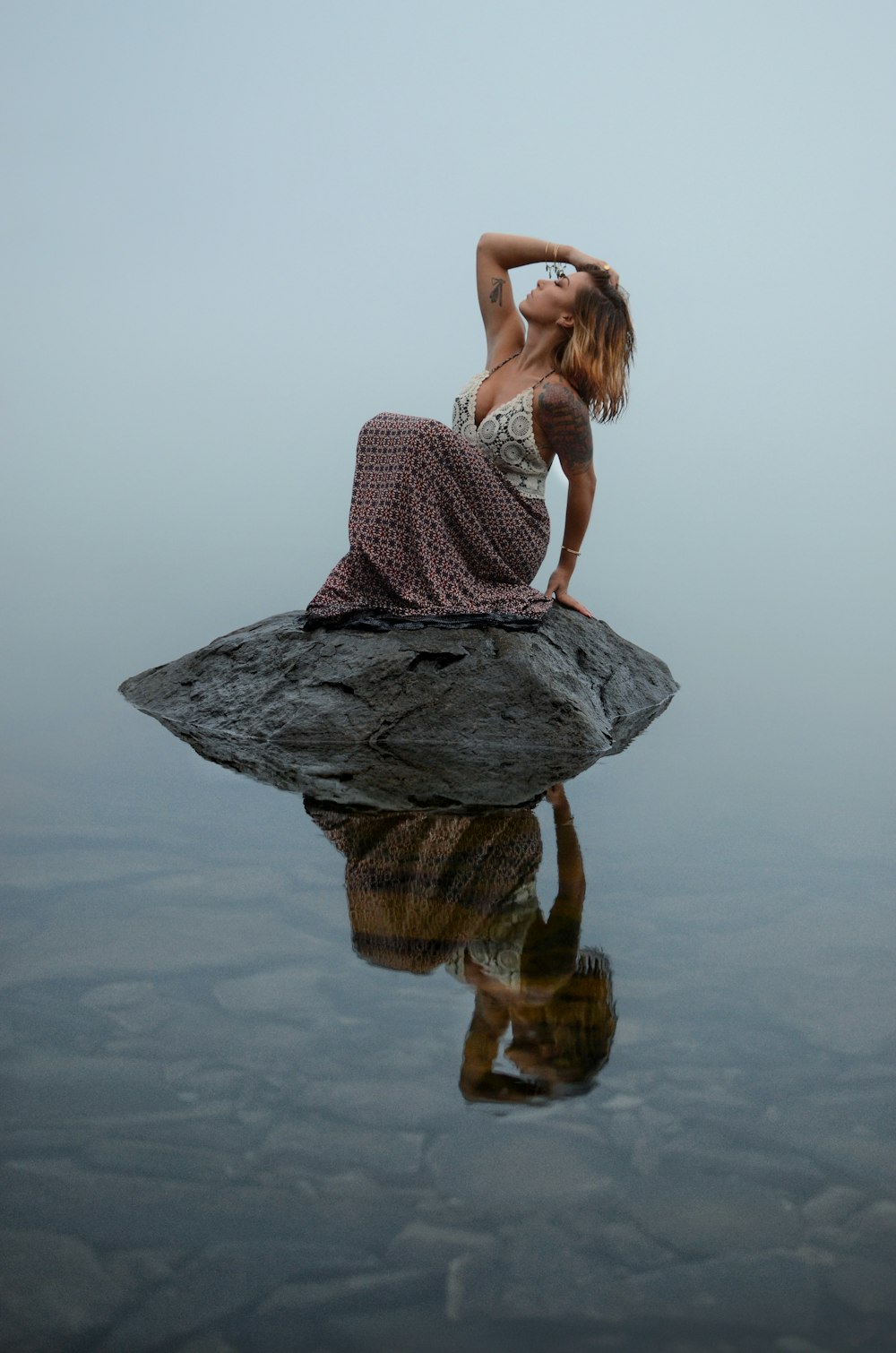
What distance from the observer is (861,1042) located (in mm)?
1908

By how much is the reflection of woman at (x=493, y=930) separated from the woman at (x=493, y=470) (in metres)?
1.19

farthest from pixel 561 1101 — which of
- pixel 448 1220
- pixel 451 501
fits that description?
pixel 451 501

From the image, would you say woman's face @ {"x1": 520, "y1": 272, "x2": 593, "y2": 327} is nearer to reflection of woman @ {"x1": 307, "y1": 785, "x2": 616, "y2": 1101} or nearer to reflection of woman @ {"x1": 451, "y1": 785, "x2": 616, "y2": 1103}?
reflection of woman @ {"x1": 307, "y1": 785, "x2": 616, "y2": 1101}

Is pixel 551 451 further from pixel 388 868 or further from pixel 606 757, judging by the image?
pixel 388 868

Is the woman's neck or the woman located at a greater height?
the woman's neck

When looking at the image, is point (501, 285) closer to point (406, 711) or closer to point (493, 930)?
point (406, 711)

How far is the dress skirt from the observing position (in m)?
4.18

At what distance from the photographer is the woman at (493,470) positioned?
4.16m

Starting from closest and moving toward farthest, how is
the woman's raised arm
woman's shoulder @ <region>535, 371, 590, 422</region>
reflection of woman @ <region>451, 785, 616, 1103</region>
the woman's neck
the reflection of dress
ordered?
reflection of woman @ <region>451, 785, 616, 1103</region> → the reflection of dress → woman's shoulder @ <region>535, 371, 590, 422</region> → the woman's neck → the woman's raised arm

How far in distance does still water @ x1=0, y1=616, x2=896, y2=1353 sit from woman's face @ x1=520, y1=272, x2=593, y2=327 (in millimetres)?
1946

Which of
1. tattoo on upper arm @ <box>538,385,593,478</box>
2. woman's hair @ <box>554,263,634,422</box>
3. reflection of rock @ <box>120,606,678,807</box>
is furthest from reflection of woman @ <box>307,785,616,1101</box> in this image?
woman's hair @ <box>554,263,634,422</box>

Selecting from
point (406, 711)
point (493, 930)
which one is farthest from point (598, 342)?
point (493, 930)

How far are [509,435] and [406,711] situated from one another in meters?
0.96

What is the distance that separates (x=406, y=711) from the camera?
3.94 metres
